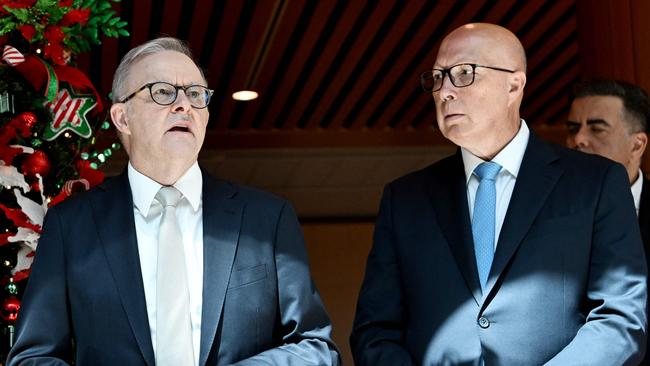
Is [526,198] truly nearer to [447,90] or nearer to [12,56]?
[447,90]

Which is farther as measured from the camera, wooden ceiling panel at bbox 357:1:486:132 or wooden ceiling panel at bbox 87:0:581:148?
wooden ceiling panel at bbox 357:1:486:132

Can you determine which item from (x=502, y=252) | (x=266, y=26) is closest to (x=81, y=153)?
A: (x=502, y=252)

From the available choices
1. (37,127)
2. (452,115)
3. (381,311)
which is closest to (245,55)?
(37,127)

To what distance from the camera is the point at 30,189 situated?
3252 mm

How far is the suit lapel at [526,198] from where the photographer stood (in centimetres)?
282

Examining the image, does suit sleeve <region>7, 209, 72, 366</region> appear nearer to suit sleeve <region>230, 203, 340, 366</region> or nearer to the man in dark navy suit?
suit sleeve <region>230, 203, 340, 366</region>

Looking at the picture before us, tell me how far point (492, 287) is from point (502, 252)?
0.32ft

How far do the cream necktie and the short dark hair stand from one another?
6.92 ft

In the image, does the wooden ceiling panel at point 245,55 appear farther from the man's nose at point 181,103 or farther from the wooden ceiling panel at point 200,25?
the man's nose at point 181,103

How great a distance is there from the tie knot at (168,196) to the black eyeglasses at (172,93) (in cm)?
23

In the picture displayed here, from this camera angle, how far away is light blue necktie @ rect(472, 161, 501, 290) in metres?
2.88

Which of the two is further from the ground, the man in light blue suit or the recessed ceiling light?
the man in light blue suit

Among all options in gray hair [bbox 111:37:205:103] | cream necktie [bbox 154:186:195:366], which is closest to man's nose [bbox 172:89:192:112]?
gray hair [bbox 111:37:205:103]

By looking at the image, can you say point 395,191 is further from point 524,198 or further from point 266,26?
point 266,26
